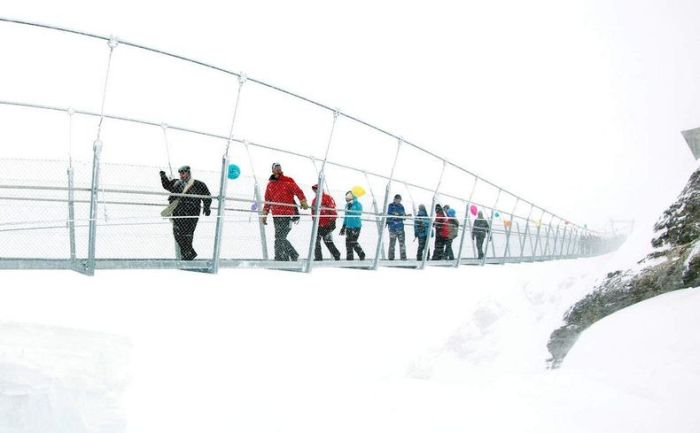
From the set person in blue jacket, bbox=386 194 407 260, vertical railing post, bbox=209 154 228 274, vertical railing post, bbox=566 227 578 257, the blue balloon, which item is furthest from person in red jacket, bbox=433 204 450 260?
vertical railing post, bbox=566 227 578 257

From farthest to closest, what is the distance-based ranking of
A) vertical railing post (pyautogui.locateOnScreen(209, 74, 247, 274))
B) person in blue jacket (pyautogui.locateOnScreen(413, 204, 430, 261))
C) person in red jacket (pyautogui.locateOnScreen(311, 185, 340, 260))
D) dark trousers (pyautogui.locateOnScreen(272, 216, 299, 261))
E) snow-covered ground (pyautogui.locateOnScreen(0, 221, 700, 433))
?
person in blue jacket (pyautogui.locateOnScreen(413, 204, 430, 261)) → person in red jacket (pyautogui.locateOnScreen(311, 185, 340, 260)) → dark trousers (pyautogui.locateOnScreen(272, 216, 299, 261)) → vertical railing post (pyautogui.locateOnScreen(209, 74, 247, 274)) → snow-covered ground (pyautogui.locateOnScreen(0, 221, 700, 433))

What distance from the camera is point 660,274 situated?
5.68 m

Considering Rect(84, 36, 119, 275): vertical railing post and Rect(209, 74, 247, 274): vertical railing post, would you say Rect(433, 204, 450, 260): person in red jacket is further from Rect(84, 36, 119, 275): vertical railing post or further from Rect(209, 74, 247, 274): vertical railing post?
Rect(84, 36, 119, 275): vertical railing post

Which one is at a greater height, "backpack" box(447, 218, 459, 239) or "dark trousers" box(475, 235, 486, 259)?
"backpack" box(447, 218, 459, 239)

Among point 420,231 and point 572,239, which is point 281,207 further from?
point 572,239

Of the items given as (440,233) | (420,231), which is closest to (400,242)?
(420,231)

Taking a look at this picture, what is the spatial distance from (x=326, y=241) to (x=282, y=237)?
1.29 m

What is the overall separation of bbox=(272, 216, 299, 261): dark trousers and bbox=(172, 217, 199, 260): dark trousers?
3.91ft

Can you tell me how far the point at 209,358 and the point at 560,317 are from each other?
4.22 metres

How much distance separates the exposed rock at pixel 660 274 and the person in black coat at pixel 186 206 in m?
4.03

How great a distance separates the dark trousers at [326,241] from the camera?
29.1 ft

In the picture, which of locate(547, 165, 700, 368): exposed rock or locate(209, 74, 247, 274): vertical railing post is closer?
locate(547, 165, 700, 368): exposed rock

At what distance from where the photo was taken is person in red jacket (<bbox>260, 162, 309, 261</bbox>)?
784 cm

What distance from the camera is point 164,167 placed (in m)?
7.08
